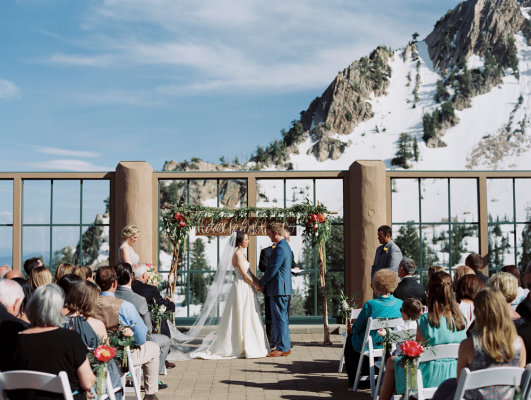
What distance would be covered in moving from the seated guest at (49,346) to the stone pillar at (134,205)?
6634 mm

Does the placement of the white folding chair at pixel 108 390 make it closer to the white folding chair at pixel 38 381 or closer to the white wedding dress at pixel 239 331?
the white folding chair at pixel 38 381

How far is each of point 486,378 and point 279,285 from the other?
5610mm

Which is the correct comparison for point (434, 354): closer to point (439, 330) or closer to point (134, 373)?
point (439, 330)

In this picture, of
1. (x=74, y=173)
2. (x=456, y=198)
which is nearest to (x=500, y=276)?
(x=74, y=173)

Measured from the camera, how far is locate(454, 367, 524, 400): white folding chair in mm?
3875

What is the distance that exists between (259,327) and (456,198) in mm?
103152

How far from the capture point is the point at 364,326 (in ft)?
22.8

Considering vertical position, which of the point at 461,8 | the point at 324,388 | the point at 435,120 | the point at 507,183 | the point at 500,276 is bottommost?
Result: the point at 324,388

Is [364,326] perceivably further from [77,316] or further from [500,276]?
[77,316]

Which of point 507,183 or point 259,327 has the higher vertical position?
point 507,183

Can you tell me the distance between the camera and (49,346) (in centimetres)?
415

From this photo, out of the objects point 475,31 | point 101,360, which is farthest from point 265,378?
point 475,31

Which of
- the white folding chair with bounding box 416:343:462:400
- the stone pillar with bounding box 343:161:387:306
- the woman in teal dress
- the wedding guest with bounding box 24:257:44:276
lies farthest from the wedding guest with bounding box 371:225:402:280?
the wedding guest with bounding box 24:257:44:276

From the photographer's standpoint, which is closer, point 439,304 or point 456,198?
point 439,304
